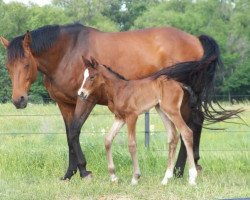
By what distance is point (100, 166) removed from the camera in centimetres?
875

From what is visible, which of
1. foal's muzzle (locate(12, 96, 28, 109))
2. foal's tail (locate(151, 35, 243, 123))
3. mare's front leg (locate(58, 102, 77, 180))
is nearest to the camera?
foal's muzzle (locate(12, 96, 28, 109))

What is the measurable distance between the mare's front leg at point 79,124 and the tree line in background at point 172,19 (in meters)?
34.3

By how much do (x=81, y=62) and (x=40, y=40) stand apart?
65cm

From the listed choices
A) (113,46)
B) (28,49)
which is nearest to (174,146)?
(113,46)

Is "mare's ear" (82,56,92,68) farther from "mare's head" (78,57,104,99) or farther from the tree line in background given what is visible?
the tree line in background

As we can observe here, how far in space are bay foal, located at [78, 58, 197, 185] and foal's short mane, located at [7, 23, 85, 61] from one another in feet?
3.16

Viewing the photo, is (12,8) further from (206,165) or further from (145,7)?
(206,165)

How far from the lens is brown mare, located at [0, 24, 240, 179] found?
24.8 ft

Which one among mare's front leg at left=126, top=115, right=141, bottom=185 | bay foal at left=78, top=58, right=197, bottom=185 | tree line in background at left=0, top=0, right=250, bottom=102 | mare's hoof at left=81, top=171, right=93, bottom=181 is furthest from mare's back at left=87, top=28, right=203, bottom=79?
tree line in background at left=0, top=0, right=250, bottom=102

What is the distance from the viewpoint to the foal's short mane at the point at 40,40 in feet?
24.7

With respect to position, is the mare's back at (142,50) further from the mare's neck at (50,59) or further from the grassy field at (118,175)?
the grassy field at (118,175)

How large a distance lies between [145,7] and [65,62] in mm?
56647

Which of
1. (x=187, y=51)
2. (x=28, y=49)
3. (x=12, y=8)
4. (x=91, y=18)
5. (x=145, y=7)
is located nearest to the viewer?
(x=28, y=49)

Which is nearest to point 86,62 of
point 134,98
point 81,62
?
point 81,62
